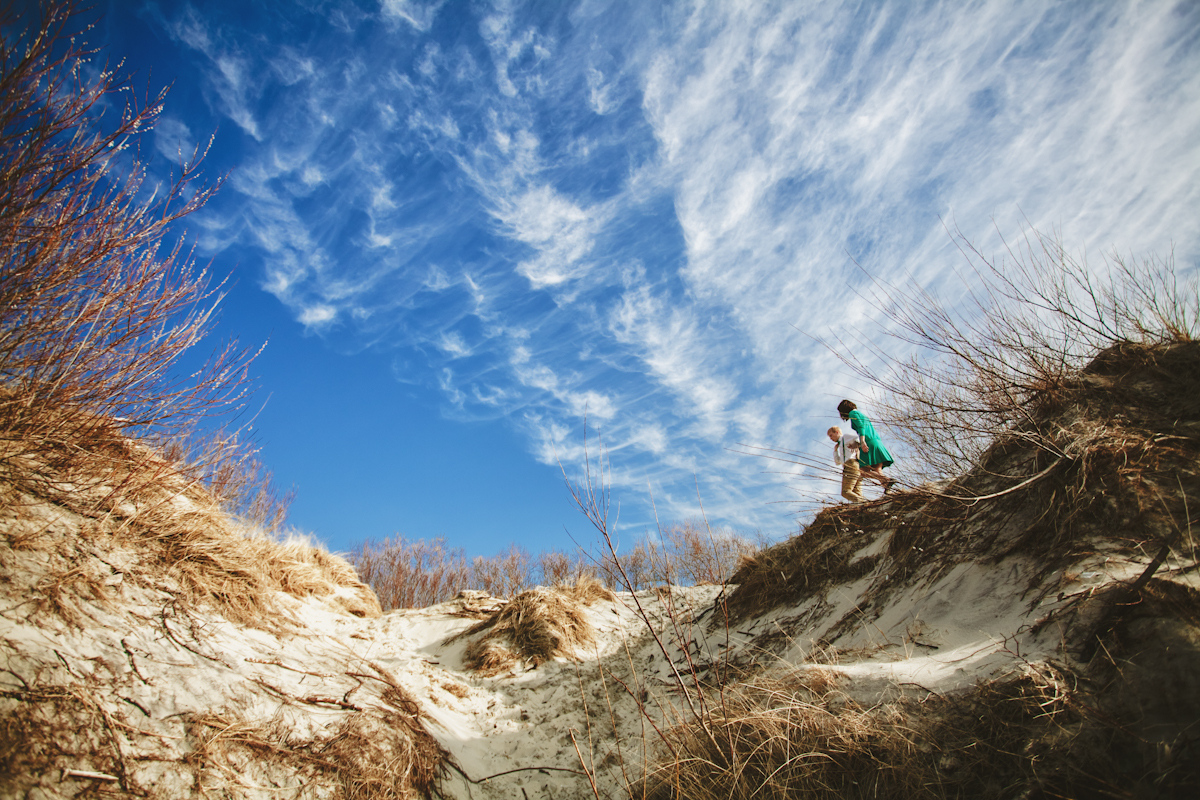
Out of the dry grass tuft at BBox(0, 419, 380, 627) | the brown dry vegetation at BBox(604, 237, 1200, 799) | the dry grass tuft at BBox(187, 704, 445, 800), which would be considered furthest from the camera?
the dry grass tuft at BBox(0, 419, 380, 627)

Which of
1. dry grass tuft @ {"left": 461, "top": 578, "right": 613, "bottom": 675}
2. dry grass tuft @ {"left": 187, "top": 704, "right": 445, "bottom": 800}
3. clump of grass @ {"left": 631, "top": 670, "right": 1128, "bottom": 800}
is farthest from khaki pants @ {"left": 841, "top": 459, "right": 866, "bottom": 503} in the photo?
dry grass tuft @ {"left": 187, "top": 704, "right": 445, "bottom": 800}

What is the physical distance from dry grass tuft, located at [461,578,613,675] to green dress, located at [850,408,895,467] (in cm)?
487

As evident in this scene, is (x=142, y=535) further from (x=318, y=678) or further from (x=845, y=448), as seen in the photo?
(x=845, y=448)

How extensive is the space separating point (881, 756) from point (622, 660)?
507 centimetres

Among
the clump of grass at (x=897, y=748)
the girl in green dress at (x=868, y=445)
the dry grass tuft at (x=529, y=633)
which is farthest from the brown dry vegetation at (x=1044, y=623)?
the dry grass tuft at (x=529, y=633)

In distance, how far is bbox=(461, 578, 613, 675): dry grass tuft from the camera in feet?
21.7

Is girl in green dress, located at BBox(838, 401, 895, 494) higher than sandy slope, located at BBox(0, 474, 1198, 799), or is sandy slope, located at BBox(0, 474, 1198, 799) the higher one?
girl in green dress, located at BBox(838, 401, 895, 494)

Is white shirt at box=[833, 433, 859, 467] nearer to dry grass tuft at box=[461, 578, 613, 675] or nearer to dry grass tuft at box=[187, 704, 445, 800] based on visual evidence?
dry grass tuft at box=[461, 578, 613, 675]

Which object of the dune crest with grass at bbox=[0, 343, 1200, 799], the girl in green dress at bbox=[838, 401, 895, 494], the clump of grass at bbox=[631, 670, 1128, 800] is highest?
the girl in green dress at bbox=[838, 401, 895, 494]

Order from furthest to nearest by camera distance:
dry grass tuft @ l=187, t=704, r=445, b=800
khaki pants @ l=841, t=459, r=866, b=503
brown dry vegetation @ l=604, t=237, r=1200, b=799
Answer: khaki pants @ l=841, t=459, r=866, b=503 → dry grass tuft @ l=187, t=704, r=445, b=800 → brown dry vegetation @ l=604, t=237, r=1200, b=799

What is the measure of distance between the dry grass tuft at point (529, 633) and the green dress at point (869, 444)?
192 inches

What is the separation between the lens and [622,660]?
6.91 metres

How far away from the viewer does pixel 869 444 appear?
6.82 meters

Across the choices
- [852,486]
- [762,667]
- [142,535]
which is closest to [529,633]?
[762,667]
